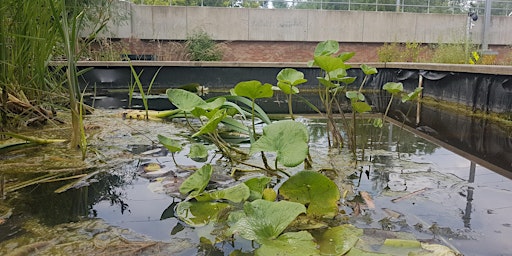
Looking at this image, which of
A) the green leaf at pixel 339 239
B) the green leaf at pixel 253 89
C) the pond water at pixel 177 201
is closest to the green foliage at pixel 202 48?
the pond water at pixel 177 201

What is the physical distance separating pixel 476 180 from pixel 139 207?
49.1 inches

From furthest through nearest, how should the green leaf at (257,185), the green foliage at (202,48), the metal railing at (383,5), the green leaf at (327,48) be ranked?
the metal railing at (383,5) < the green foliage at (202,48) < the green leaf at (327,48) < the green leaf at (257,185)

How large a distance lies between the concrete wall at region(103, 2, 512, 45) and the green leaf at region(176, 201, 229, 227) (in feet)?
32.9

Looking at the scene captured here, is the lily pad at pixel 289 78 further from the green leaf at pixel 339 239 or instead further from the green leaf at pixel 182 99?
the green leaf at pixel 339 239

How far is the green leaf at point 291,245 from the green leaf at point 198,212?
0.24 metres

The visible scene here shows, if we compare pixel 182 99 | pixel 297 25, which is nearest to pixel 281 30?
pixel 297 25

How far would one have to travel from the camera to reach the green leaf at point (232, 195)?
3.69 ft

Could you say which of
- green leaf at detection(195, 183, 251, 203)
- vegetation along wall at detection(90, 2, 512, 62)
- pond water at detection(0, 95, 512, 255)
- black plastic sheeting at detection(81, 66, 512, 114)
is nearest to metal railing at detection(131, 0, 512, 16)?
vegetation along wall at detection(90, 2, 512, 62)

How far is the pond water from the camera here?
0.97 metres

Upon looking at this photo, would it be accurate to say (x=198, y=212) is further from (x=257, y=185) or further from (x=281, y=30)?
(x=281, y=30)

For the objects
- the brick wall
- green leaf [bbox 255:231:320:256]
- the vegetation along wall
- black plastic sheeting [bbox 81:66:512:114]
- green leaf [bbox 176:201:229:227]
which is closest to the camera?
green leaf [bbox 255:231:320:256]

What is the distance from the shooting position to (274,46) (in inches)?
461

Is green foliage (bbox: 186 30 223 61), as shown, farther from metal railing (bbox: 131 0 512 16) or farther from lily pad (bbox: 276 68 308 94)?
lily pad (bbox: 276 68 308 94)

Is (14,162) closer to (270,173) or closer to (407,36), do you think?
(270,173)
